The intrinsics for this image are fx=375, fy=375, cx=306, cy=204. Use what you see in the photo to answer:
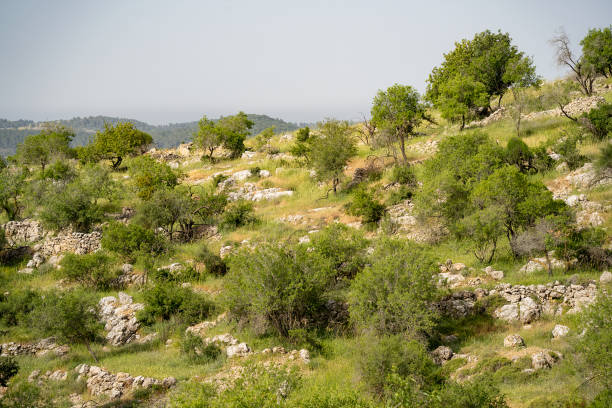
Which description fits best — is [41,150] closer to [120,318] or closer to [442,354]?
[120,318]

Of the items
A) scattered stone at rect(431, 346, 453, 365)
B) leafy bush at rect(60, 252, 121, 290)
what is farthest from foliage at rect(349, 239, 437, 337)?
leafy bush at rect(60, 252, 121, 290)

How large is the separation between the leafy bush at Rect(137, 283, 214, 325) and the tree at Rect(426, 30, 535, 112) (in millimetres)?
28313

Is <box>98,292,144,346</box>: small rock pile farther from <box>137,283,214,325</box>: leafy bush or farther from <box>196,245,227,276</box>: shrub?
<box>196,245,227,276</box>: shrub

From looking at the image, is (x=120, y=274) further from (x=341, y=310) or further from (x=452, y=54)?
(x=452, y=54)

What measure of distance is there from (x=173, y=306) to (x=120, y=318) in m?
2.48

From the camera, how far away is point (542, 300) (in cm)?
1211

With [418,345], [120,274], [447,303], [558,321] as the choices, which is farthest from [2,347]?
[558,321]

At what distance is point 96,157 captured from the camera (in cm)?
4681

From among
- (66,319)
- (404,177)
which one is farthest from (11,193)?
(404,177)

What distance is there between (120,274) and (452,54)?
37344 mm

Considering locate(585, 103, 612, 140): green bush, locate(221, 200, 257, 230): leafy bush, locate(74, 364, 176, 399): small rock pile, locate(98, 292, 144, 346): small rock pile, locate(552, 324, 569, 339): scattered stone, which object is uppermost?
locate(585, 103, 612, 140): green bush

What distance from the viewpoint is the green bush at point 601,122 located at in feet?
72.0

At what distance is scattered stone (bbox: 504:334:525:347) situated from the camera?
33.1 ft

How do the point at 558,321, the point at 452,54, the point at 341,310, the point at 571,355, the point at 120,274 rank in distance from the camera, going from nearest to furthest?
the point at 571,355, the point at 558,321, the point at 341,310, the point at 120,274, the point at 452,54
